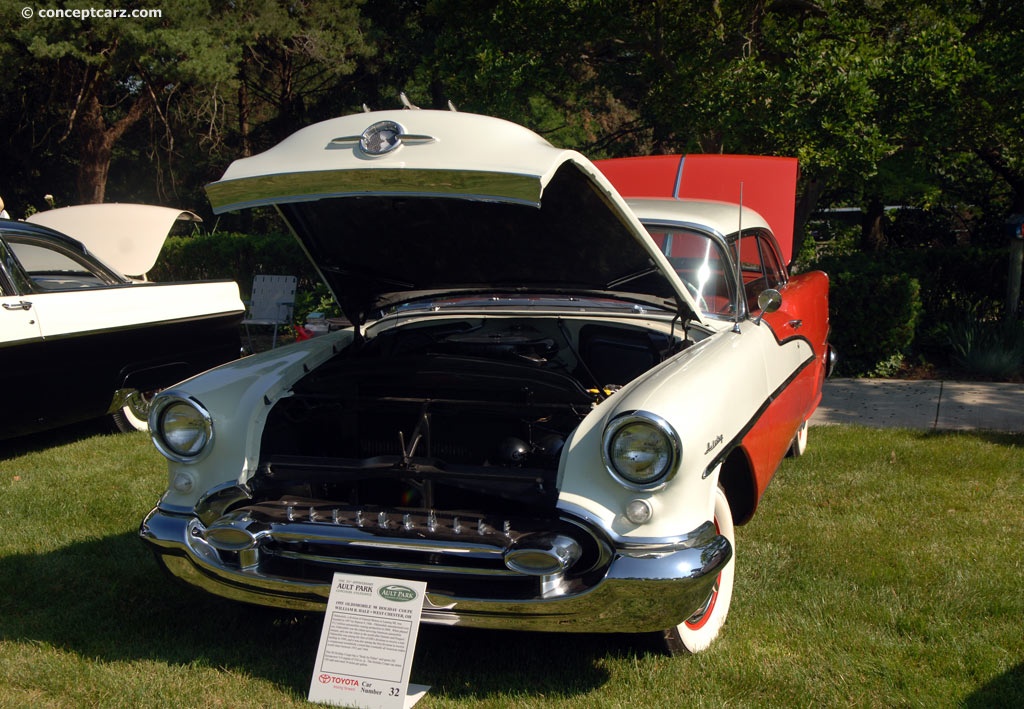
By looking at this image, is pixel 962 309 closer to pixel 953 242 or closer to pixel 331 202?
pixel 953 242

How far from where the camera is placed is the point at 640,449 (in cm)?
279

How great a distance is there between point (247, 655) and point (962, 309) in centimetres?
751

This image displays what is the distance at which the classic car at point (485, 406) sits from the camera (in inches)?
109

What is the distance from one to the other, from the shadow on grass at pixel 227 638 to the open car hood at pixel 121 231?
5596 mm

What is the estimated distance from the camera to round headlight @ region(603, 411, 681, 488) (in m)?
2.76

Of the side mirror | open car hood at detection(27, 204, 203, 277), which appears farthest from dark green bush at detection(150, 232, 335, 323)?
the side mirror

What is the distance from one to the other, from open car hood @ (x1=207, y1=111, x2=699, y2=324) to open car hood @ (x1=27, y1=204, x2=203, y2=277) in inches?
223

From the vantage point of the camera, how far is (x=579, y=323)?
4238 millimetres

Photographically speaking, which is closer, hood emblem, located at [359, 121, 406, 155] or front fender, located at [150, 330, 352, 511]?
hood emblem, located at [359, 121, 406, 155]

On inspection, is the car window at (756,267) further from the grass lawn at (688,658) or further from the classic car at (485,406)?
the grass lawn at (688,658)

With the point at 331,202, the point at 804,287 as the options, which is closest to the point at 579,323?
the point at 331,202

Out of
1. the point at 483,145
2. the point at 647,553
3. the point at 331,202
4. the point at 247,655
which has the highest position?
the point at 483,145

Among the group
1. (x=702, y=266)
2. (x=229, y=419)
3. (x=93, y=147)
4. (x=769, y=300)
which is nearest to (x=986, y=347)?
(x=702, y=266)

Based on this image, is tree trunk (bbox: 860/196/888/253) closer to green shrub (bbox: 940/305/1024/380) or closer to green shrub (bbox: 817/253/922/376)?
green shrub (bbox: 940/305/1024/380)
